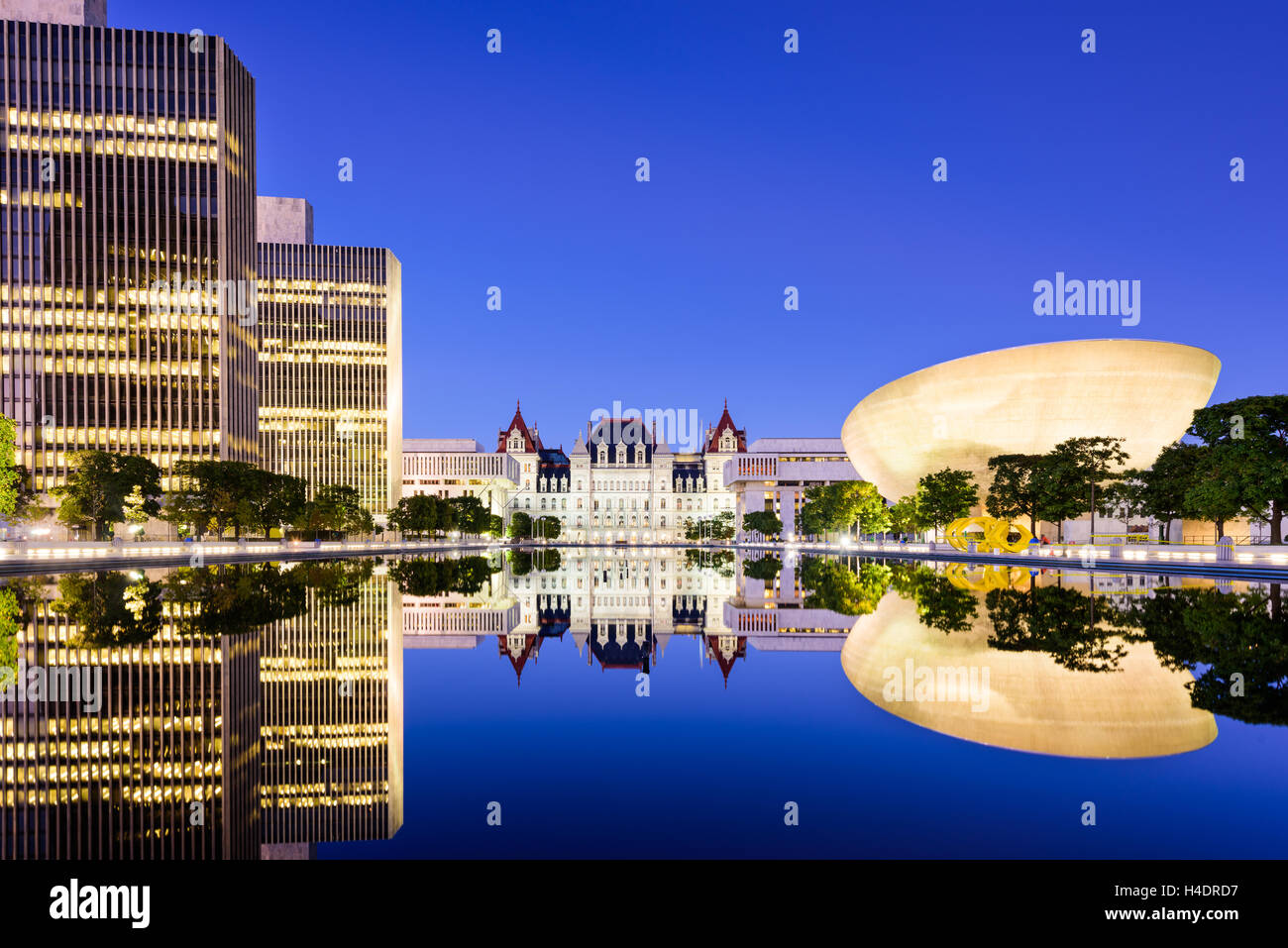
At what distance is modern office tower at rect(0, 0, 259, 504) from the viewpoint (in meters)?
78.9

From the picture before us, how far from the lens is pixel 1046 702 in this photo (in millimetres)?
10477

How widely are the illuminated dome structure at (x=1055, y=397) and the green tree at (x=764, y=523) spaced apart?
41.8 meters

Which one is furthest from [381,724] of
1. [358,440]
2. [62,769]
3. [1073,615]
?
[358,440]

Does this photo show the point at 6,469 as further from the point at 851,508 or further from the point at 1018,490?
the point at 851,508

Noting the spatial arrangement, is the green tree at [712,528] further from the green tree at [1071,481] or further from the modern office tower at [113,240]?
the green tree at [1071,481]

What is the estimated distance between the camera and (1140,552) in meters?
45.5

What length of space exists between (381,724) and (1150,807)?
29.9 ft

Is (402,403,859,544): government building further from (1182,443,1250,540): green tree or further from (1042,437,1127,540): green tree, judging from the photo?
(1182,443,1250,540): green tree

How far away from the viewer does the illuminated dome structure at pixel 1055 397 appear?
236 ft

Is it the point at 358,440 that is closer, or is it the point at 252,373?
the point at 252,373

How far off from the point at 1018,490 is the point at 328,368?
97518 mm

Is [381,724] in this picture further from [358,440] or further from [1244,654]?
[358,440]

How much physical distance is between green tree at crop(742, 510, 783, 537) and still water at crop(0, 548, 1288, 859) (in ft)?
339
